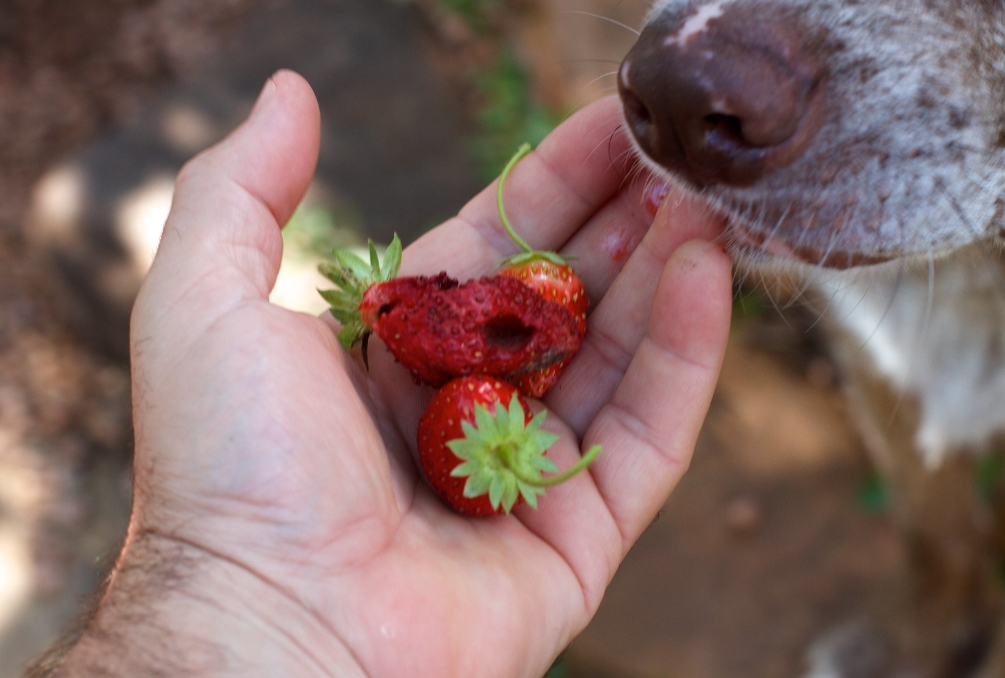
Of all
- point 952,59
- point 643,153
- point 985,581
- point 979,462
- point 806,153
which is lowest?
point 985,581

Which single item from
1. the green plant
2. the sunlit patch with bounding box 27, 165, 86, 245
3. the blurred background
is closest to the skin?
the blurred background

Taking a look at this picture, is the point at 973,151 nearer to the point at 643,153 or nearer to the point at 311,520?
the point at 643,153

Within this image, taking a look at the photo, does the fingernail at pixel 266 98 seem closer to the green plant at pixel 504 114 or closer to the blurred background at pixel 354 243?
the blurred background at pixel 354 243

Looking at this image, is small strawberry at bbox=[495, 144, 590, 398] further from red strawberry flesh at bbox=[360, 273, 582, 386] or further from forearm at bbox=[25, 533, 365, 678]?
forearm at bbox=[25, 533, 365, 678]

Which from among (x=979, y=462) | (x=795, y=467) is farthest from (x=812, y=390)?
(x=979, y=462)

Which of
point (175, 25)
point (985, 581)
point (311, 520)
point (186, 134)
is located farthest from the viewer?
point (175, 25)

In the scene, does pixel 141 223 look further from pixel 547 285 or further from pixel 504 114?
pixel 547 285

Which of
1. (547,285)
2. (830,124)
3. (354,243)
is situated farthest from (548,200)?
(354,243)
